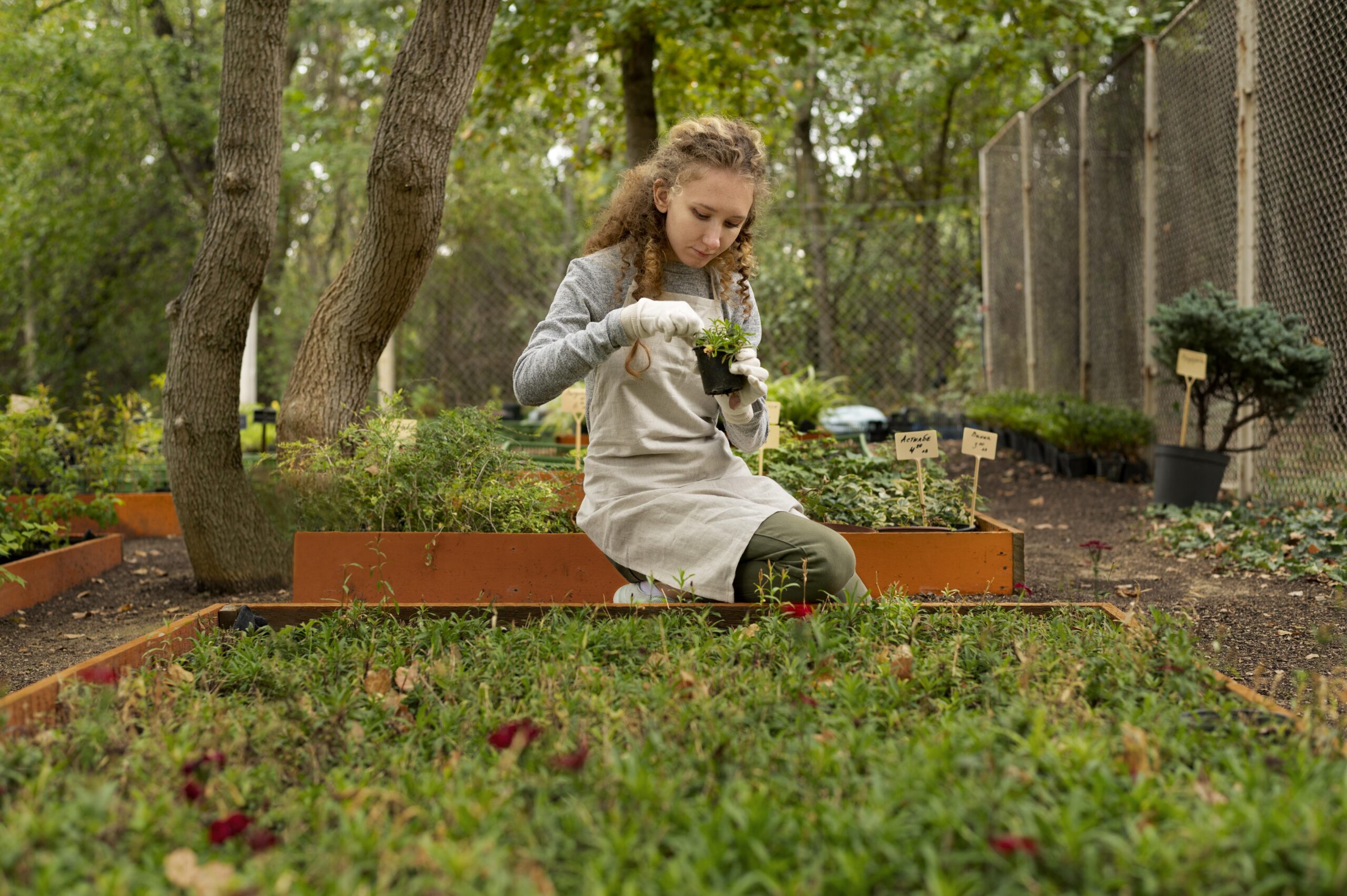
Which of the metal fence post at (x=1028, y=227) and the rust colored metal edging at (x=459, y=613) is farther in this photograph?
the metal fence post at (x=1028, y=227)

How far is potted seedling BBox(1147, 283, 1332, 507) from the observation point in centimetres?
503

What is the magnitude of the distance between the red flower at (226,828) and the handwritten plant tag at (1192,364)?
5.03 m

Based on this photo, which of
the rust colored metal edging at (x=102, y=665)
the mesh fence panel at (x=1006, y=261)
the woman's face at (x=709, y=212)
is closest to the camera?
the rust colored metal edging at (x=102, y=665)

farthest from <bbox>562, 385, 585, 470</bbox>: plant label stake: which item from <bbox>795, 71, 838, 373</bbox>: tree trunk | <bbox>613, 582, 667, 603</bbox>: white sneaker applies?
<bbox>795, 71, 838, 373</bbox>: tree trunk

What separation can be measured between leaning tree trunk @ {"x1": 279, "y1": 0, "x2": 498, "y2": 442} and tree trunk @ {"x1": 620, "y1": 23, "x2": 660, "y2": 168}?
309 cm

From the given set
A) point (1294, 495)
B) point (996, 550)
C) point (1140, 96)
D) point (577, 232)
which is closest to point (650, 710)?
point (996, 550)

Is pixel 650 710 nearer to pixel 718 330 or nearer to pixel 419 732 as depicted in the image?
pixel 419 732

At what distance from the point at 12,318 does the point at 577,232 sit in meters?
6.13

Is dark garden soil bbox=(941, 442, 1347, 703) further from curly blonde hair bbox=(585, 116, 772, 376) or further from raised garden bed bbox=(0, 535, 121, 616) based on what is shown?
raised garden bed bbox=(0, 535, 121, 616)

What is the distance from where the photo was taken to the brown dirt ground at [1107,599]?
3021 millimetres

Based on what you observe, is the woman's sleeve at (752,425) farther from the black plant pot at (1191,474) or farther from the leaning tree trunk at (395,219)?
the black plant pot at (1191,474)

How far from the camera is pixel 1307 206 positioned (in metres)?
5.18

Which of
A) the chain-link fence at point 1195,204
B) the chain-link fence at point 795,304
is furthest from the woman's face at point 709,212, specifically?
the chain-link fence at point 795,304

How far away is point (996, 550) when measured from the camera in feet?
11.2
